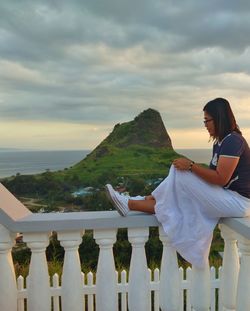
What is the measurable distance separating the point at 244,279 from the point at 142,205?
77 centimetres

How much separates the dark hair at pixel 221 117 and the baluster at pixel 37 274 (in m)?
1.36

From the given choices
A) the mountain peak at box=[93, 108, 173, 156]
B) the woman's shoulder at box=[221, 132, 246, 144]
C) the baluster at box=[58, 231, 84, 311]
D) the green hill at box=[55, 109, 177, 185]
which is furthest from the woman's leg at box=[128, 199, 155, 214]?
the mountain peak at box=[93, 108, 173, 156]

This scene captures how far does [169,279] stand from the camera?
2.62m

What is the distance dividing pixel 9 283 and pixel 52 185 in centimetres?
1084

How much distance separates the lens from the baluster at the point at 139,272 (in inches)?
102

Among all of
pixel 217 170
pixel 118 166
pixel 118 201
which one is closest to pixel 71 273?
pixel 118 201

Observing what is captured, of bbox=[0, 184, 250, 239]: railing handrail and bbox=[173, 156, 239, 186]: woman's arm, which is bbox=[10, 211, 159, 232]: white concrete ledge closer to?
bbox=[0, 184, 250, 239]: railing handrail

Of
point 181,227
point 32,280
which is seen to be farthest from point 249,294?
point 32,280

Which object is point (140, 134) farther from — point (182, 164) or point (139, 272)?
point (139, 272)

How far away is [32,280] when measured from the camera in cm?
259

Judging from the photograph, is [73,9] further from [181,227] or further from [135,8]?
[181,227]

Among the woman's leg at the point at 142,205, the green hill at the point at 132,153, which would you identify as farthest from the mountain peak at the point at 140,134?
the woman's leg at the point at 142,205

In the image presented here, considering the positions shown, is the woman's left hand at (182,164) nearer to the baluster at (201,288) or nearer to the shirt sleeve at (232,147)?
the shirt sleeve at (232,147)

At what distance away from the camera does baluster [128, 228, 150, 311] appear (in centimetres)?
260
